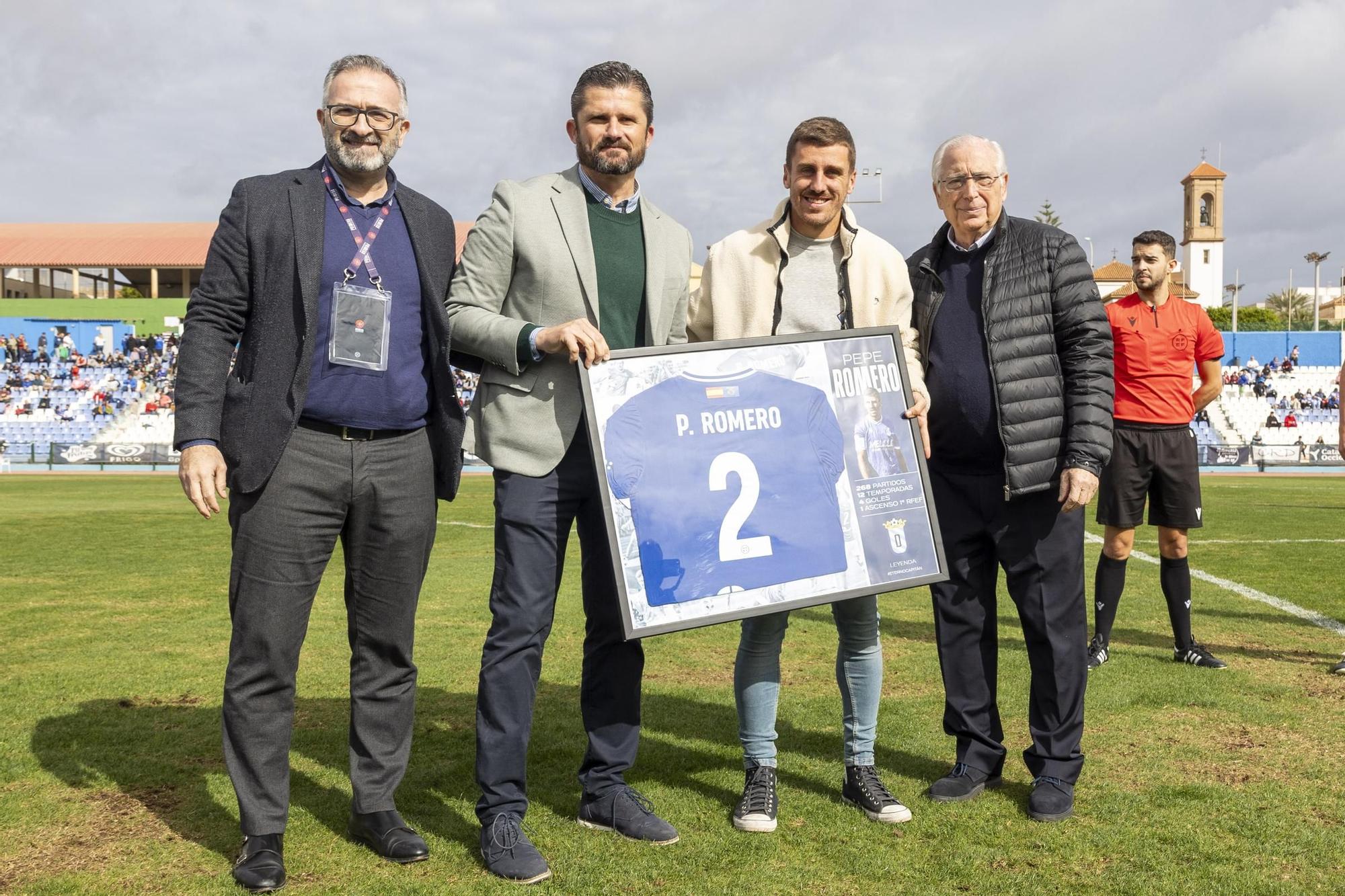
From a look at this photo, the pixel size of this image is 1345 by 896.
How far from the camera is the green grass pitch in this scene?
10.1 feet

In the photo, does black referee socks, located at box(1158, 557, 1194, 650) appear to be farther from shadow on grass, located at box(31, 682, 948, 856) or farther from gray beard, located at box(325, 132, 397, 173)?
gray beard, located at box(325, 132, 397, 173)

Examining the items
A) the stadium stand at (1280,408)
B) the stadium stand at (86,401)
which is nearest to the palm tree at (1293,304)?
the stadium stand at (1280,408)

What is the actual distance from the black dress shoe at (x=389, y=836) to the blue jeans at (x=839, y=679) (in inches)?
44.8

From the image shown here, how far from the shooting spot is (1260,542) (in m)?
11.3

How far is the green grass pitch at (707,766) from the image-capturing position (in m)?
3.07

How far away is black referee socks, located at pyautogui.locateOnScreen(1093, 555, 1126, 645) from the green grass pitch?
0.76 ft

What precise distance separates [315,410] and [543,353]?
0.70 m

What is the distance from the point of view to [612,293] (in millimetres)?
3443

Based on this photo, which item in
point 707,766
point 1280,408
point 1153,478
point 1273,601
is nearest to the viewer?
point 707,766

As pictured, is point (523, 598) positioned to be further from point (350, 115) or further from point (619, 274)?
point (350, 115)

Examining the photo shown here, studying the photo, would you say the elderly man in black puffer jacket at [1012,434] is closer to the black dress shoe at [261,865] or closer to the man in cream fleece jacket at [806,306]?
the man in cream fleece jacket at [806,306]

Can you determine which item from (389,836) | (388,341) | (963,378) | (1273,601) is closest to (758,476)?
(963,378)

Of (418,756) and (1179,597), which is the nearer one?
(418,756)

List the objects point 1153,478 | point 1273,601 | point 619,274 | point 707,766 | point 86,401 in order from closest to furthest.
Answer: point 619,274
point 707,766
point 1153,478
point 1273,601
point 86,401
